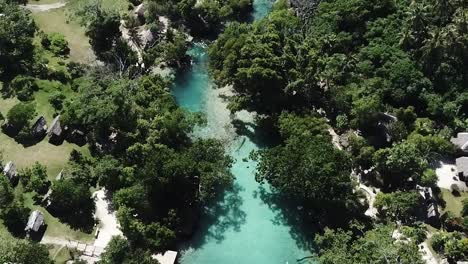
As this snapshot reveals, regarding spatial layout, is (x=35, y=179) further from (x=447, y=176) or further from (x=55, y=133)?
(x=447, y=176)

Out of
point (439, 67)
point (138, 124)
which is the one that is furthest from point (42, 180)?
point (439, 67)

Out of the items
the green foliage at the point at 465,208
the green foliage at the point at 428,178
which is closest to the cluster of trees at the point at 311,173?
the green foliage at the point at 428,178

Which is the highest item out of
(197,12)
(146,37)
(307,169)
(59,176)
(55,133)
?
(197,12)

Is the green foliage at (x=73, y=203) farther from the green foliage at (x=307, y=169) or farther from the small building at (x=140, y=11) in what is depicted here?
the small building at (x=140, y=11)

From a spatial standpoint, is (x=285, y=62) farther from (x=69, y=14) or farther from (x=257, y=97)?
(x=69, y=14)

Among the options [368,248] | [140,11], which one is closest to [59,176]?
[140,11]

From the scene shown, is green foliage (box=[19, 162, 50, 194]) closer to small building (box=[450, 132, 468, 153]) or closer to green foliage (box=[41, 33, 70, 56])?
green foliage (box=[41, 33, 70, 56])
